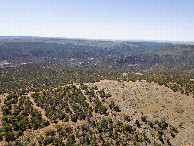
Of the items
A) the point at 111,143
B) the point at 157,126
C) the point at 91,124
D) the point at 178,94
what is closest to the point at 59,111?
the point at 91,124

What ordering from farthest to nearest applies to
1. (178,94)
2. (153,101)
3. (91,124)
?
(178,94)
(153,101)
(91,124)

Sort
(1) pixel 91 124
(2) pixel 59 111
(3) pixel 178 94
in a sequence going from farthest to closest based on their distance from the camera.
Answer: (3) pixel 178 94 → (2) pixel 59 111 → (1) pixel 91 124

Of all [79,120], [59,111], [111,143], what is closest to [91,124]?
[79,120]

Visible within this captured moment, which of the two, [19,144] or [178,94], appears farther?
[178,94]

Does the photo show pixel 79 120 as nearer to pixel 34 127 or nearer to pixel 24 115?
pixel 34 127

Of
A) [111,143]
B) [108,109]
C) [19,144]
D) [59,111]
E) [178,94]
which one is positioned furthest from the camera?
[178,94]

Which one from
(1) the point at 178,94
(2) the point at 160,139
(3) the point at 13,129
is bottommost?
(2) the point at 160,139

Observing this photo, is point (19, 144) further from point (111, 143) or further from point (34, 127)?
point (111, 143)

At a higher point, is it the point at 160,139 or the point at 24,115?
the point at 24,115

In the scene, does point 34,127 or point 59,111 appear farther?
point 59,111
